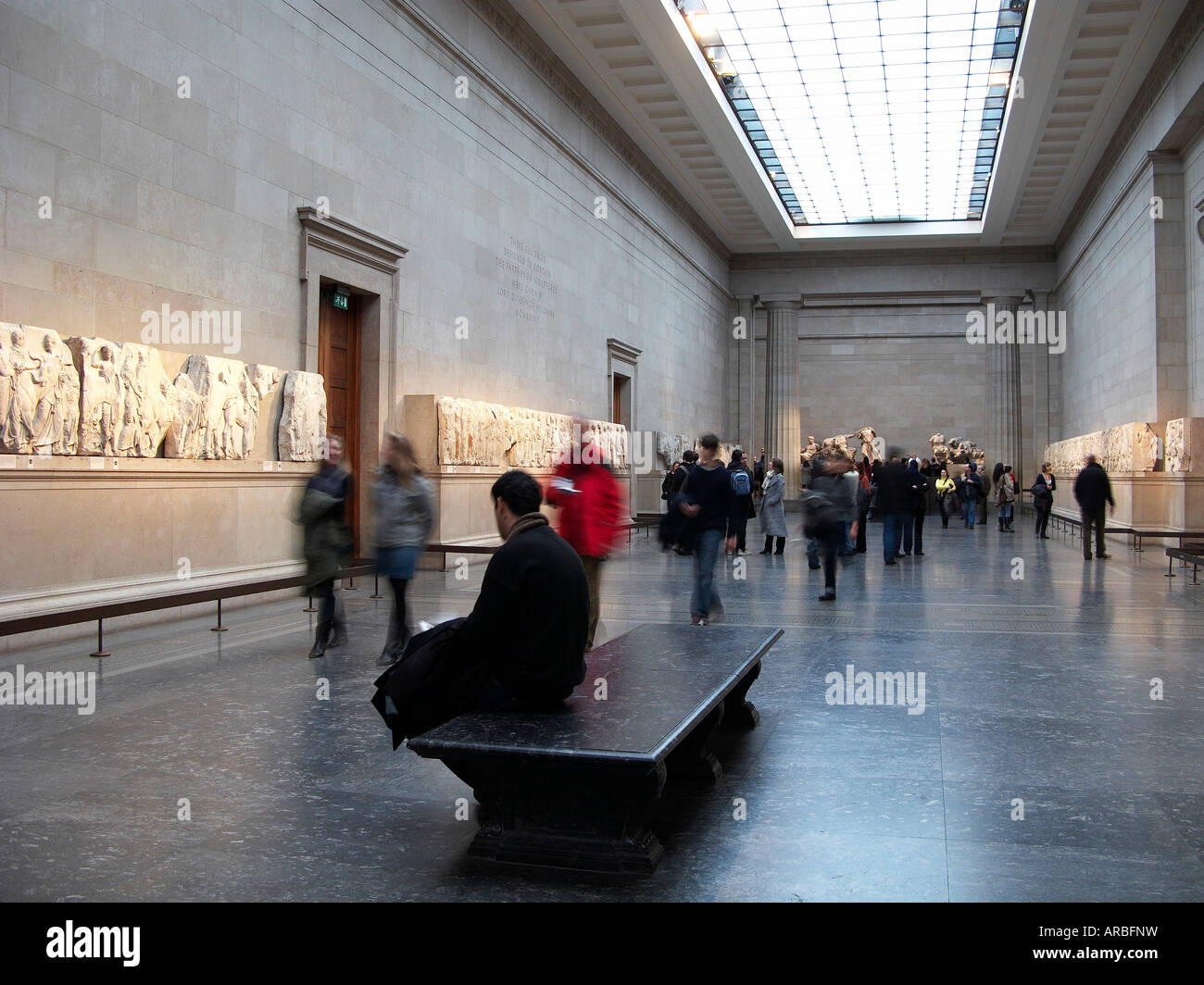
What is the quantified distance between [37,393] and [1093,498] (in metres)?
13.4

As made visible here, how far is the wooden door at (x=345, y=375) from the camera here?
1193 centimetres

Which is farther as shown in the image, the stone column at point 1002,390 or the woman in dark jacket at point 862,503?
the stone column at point 1002,390

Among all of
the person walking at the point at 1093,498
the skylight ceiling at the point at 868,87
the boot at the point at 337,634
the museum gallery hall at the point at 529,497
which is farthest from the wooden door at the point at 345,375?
the person walking at the point at 1093,498

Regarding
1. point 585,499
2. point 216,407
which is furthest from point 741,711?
point 216,407

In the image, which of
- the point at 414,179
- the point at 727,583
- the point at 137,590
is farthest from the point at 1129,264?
the point at 137,590

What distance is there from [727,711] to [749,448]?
2865cm

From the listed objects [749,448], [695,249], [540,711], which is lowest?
[540,711]

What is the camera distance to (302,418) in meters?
10.4

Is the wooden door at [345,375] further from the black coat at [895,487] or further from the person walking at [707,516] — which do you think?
the black coat at [895,487]

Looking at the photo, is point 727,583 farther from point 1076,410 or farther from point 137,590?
point 1076,410

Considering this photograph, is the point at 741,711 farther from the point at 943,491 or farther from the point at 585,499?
the point at 943,491

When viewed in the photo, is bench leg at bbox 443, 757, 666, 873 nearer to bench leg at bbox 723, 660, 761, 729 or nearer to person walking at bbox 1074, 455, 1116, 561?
bench leg at bbox 723, 660, 761, 729

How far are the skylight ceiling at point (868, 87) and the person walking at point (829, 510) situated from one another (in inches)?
404

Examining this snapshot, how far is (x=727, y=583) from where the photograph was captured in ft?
40.1
